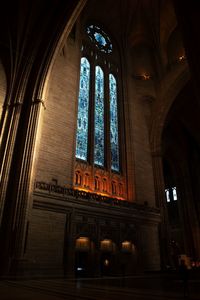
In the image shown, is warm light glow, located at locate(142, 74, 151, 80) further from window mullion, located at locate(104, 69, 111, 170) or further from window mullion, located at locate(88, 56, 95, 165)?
window mullion, located at locate(88, 56, 95, 165)

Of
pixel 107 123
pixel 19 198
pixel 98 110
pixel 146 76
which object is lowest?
pixel 19 198

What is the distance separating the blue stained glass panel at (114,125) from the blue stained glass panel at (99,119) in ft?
3.02

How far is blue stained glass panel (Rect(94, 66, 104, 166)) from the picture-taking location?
16.7 metres

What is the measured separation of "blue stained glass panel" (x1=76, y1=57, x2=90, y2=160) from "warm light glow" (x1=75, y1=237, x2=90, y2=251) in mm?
5137

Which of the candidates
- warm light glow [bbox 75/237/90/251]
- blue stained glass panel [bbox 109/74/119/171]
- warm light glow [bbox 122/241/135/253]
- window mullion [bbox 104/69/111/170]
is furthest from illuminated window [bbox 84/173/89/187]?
warm light glow [bbox 122/241/135/253]

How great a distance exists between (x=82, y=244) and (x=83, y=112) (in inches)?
347

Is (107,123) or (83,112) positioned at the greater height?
(83,112)

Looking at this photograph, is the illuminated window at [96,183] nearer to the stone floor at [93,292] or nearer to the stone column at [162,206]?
the stone column at [162,206]

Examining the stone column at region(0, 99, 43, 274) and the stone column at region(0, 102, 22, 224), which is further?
the stone column at region(0, 102, 22, 224)

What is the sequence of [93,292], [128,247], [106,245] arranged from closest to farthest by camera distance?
[93,292] < [106,245] < [128,247]

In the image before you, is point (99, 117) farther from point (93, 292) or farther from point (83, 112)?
point (93, 292)

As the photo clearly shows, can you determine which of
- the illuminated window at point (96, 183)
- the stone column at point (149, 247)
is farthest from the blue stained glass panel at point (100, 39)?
the stone column at point (149, 247)

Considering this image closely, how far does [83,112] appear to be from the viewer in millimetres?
17047

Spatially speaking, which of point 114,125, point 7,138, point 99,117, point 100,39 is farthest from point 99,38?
point 7,138
